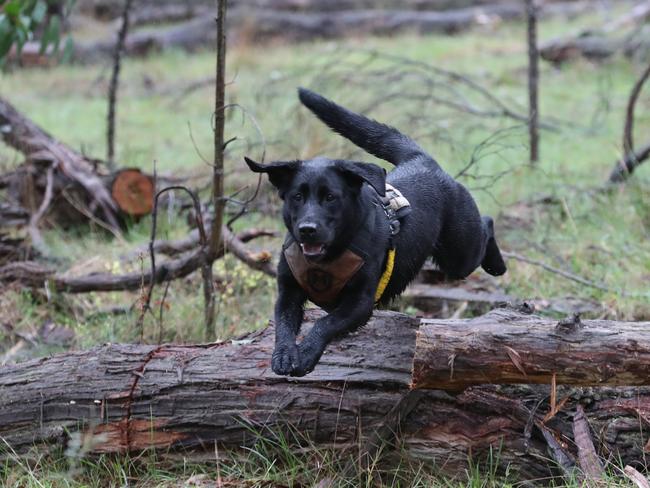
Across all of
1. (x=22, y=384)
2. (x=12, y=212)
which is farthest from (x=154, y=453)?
(x=12, y=212)

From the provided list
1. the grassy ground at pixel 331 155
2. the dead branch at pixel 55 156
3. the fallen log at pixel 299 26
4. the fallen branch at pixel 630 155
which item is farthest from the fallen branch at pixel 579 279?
the fallen log at pixel 299 26

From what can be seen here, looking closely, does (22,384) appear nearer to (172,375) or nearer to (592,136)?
(172,375)

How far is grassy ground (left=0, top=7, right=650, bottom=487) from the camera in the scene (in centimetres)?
412

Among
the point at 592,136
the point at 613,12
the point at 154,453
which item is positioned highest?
the point at 613,12

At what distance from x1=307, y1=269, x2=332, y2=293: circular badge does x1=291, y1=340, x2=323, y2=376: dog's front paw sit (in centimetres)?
28

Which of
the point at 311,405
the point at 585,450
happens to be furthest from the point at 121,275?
the point at 585,450

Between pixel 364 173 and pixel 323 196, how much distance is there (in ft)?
0.63

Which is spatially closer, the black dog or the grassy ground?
the black dog

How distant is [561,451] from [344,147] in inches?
164

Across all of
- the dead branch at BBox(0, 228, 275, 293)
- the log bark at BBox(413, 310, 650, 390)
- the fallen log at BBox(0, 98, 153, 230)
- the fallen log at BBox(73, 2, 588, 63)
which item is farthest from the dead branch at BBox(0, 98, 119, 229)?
the fallen log at BBox(73, 2, 588, 63)

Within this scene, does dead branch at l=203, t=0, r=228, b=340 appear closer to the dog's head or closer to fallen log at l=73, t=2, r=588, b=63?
the dog's head

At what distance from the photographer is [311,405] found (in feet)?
13.1

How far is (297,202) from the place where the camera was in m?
3.71

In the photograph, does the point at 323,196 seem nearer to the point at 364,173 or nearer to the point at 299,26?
the point at 364,173
